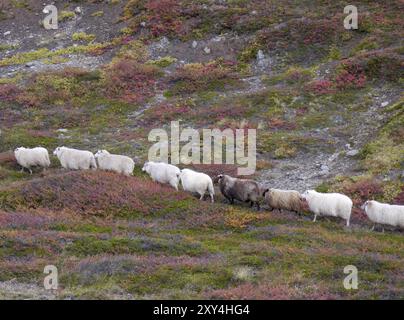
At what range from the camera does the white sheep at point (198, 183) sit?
2475 centimetres

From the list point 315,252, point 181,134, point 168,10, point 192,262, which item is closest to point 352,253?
point 315,252

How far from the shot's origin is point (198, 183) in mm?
24812

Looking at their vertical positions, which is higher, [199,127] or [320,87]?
[320,87]

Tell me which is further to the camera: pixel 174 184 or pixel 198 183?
pixel 174 184

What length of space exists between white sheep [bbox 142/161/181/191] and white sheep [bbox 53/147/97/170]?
2642mm

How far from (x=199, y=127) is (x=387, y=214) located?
1429 centimetres

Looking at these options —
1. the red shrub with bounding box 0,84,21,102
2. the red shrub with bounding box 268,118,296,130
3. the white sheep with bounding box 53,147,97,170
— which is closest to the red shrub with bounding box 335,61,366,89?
the red shrub with bounding box 268,118,296,130

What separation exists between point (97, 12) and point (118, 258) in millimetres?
36388

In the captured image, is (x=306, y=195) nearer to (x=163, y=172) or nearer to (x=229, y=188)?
(x=229, y=188)

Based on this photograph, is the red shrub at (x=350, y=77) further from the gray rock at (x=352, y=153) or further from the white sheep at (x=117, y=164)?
the white sheep at (x=117, y=164)

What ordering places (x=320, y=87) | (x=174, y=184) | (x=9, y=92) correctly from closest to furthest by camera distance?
(x=174, y=184) → (x=320, y=87) → (x=9, y=92)

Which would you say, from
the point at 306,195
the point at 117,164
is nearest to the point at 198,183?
the point at 117,164

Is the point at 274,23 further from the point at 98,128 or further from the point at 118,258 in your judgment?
the point at 118,258

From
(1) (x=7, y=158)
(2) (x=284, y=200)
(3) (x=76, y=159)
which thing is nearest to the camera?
(2) (x=284, y=200)
